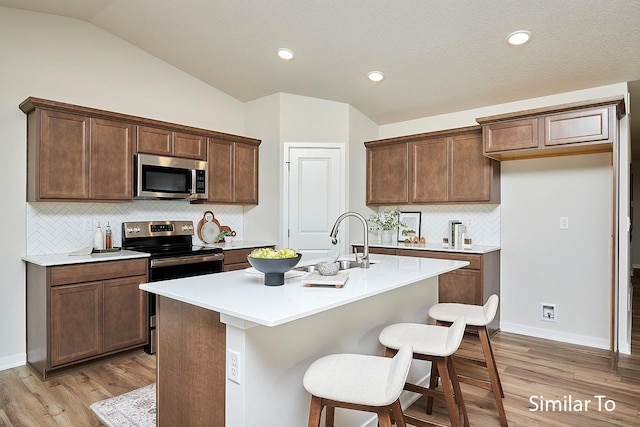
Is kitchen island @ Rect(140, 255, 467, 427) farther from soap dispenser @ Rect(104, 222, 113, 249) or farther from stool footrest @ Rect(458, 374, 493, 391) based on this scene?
soap dispenser @ Rect(104, 222, 113, 249)

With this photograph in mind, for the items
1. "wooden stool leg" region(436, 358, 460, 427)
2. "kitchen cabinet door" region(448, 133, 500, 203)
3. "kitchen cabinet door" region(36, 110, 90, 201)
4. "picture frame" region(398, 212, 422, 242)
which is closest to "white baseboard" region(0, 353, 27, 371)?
"kitchen cabinet door" region(36, 110, 90, 201)

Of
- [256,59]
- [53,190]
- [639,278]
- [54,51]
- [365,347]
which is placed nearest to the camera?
Answer: [365,347]

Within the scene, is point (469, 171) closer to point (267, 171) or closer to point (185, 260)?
point (267, 171)

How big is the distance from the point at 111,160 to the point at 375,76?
2644 mm

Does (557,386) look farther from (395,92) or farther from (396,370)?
(395,92)

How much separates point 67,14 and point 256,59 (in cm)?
171

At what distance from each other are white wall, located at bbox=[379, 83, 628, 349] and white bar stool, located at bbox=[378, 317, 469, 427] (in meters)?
2.28

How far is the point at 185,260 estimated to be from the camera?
12.0ft

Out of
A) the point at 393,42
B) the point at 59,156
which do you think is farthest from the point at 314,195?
the point at 59,156

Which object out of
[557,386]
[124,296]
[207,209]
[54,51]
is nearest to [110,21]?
[54,51]

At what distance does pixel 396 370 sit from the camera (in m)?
1.40

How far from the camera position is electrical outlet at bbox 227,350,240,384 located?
152 centimetres

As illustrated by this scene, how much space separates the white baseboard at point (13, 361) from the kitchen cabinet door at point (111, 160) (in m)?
1.46

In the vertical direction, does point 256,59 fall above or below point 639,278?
above
